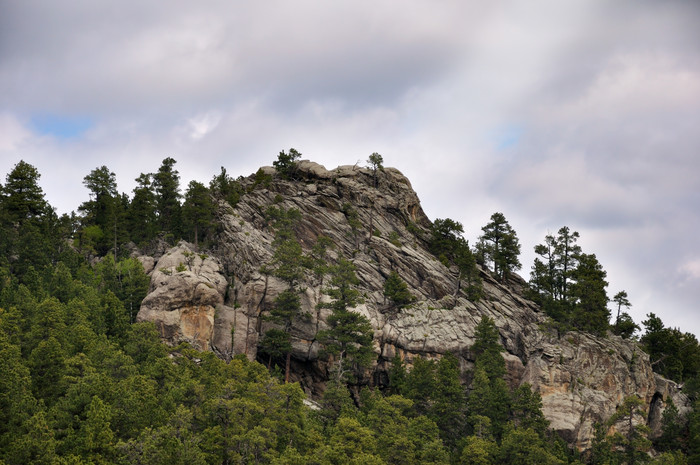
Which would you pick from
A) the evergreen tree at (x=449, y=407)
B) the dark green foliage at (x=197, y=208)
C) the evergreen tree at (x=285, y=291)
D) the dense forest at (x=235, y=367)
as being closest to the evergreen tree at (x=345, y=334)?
the dense forest at (x=235, y=367)

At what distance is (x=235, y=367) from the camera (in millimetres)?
58969

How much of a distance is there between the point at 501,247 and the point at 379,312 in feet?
100

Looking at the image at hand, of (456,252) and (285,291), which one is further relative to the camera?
(456,252)

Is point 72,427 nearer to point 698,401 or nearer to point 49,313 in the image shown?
point 49,313

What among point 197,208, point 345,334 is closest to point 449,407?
point 345,334

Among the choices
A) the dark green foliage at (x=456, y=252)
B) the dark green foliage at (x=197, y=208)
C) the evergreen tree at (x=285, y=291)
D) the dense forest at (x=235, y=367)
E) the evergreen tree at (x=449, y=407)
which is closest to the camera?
the dense forest at (x=235, y=367)

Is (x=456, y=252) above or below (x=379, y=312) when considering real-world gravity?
above

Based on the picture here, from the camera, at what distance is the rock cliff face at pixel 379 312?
2968 inches

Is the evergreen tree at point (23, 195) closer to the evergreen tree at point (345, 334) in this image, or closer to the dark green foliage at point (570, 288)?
the evergreen tree at point (345, 334)

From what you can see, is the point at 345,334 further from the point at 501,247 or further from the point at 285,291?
the point at 501,247

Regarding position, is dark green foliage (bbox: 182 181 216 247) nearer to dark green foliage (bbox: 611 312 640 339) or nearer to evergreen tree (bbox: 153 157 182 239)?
evergreen tree (bbox: 153 157 182 239)

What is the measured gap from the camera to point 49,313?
188ft

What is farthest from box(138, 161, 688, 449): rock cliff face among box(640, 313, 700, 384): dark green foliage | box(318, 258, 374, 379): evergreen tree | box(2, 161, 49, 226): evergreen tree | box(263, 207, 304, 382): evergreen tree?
box(2, 161, 49, 226): evergreen tree

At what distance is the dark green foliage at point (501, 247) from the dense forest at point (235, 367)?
24 cm
